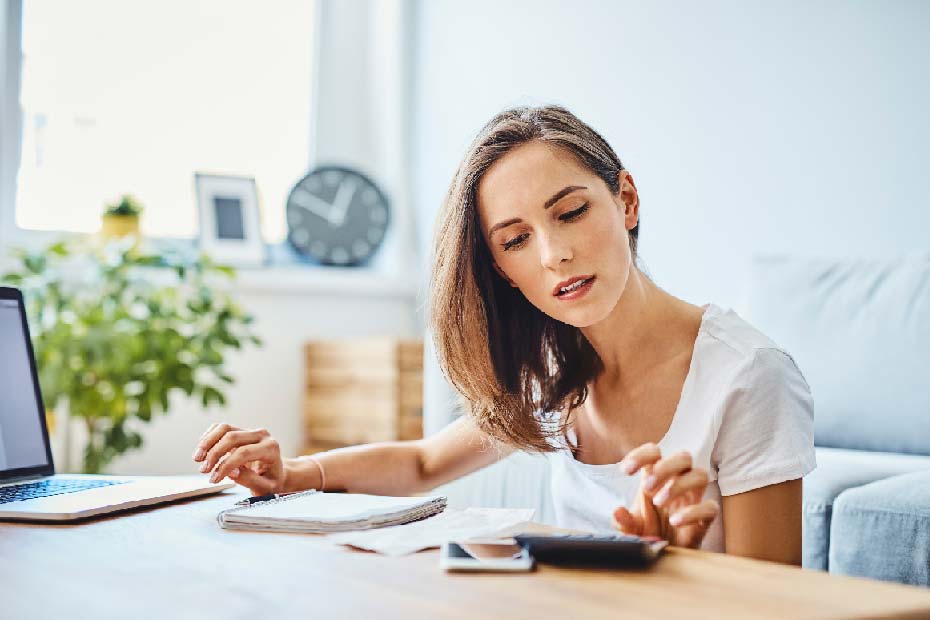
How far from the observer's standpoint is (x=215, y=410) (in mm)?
3420

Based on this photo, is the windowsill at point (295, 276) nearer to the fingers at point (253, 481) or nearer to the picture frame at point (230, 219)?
the picture frame at point (230, 219)

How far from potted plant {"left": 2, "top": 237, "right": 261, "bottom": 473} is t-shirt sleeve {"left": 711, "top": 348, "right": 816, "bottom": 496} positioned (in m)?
1.94

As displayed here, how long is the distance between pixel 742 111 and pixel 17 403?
2.01 m

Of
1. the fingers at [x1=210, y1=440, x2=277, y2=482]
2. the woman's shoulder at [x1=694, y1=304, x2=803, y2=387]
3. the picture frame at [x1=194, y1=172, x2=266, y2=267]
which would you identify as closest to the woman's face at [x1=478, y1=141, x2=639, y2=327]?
the woman's shoulder at [x1=694, y1=304, x2=803, y2=387]

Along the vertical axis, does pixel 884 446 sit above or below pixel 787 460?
below

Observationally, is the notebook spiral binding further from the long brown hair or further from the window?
the window

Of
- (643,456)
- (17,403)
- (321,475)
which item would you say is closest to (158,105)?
(17,403)

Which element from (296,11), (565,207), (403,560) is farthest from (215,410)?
(403,560)

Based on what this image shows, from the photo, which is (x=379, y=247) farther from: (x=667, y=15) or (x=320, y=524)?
(x=320, y=524)

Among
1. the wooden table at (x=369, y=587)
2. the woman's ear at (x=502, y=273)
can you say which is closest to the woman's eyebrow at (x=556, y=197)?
the woman's ear at (x=502, y=273)

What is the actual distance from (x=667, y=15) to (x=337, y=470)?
2.01 metres

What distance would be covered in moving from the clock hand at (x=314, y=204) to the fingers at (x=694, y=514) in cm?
299

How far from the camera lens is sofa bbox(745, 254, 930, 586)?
152cm

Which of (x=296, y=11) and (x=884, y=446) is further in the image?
(x=296, y=11)
